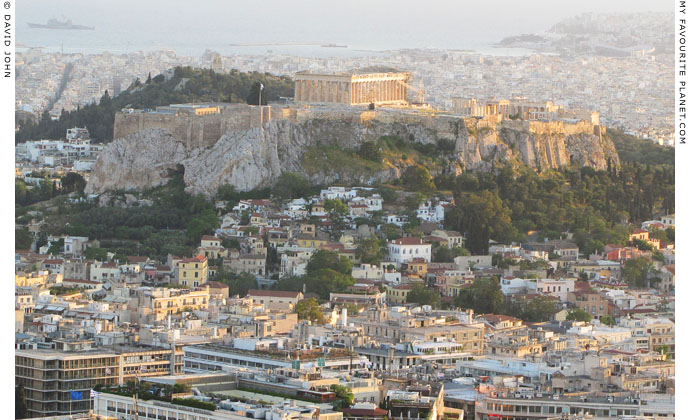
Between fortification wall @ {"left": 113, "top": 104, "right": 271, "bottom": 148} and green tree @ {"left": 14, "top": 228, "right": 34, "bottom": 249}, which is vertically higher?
fortification wall @ {"left": 113, "top": 104, "right": 271, "bottom": 148}

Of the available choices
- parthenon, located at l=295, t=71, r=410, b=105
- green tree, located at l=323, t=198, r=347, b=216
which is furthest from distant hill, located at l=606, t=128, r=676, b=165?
green tree, located at l=323, t=198, r=347, b=216

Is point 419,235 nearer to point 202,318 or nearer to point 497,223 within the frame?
point 497,223

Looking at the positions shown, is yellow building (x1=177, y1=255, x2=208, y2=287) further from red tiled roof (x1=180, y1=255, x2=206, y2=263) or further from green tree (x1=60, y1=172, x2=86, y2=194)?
green tree (x1=60, y1=172, x2=86, y2=194)

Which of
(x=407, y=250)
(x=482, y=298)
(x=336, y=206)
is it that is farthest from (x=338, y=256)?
(x=336, y=206)

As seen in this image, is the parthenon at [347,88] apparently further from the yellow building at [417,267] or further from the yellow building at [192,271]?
the yellow building at [192,271]
